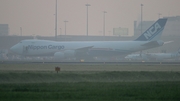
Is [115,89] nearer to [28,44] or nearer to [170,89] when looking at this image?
[170,89]

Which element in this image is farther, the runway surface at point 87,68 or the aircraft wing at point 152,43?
the aircraft wing at point 152,43

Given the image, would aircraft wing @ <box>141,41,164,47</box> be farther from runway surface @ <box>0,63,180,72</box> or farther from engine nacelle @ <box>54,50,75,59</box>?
runway surface @ <box>0,63,180,72</box>

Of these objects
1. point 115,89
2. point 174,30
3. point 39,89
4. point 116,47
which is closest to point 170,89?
point 115,89

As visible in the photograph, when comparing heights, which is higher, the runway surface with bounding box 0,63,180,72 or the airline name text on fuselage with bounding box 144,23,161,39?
the airline name text on fuselage with bounding box 144,23,161,39

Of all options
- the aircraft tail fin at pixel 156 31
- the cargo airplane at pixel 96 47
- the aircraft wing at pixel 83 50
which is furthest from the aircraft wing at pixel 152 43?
the aircraft wing at pixel 83 50

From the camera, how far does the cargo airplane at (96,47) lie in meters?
81.0

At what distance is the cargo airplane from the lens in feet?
266

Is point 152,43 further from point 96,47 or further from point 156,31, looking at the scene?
point 96,47

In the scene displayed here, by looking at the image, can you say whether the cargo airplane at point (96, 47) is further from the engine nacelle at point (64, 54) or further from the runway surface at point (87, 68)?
the runway surface at point (87, 68)

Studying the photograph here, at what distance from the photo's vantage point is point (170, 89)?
3059 centimetres

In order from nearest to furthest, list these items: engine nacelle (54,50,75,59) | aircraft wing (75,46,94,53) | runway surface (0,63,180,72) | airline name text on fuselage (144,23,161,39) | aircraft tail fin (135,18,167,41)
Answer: runway surface (0,63,180,72) → engine nacelle (54,50,75,59) → aircraft tail fin (135,18,167,41) → airline name text on fuselage (144,23,161,39) → aircraft wing (75,46,94,53)

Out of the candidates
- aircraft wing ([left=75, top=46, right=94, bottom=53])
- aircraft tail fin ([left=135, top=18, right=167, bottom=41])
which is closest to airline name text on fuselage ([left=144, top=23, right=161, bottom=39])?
aircraft tail fin ([left=135, top=18, right=167, bottom=41])

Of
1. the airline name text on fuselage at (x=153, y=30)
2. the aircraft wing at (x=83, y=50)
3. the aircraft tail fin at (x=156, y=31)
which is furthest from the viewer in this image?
the aircraft wing at (x=83, y=50)

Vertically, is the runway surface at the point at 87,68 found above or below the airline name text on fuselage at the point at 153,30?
below
